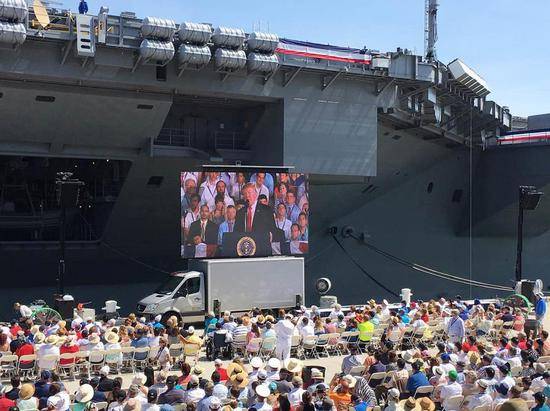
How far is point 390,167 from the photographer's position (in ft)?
118

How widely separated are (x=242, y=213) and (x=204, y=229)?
1591 mm

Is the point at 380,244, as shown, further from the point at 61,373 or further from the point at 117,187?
the point at 61,373

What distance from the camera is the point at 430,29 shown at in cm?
3941

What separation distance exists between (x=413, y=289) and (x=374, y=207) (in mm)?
6551

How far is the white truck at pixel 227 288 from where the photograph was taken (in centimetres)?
2280

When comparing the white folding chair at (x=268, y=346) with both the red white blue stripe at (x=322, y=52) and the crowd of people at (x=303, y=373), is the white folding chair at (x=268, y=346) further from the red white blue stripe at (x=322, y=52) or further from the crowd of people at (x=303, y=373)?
the red white blue stripe at (x=322, y=52)

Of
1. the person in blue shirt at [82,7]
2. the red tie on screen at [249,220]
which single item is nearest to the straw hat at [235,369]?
the red tie on screen at [249,220]

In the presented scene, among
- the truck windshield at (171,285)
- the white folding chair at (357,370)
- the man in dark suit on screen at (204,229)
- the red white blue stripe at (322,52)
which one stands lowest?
the white folding chair at (357,370)

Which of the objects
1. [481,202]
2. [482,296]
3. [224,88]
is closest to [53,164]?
[224,88]

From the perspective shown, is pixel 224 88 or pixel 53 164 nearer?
pixel 224 88

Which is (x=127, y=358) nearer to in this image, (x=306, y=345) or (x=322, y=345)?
(x=306, y=345)

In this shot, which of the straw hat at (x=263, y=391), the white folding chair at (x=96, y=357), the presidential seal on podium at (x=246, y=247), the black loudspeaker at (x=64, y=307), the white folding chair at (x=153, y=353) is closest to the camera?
the straw hat at (x=263, y=391)

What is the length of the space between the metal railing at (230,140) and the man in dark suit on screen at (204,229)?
22.5 feet

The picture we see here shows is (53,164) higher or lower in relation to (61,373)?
higher
